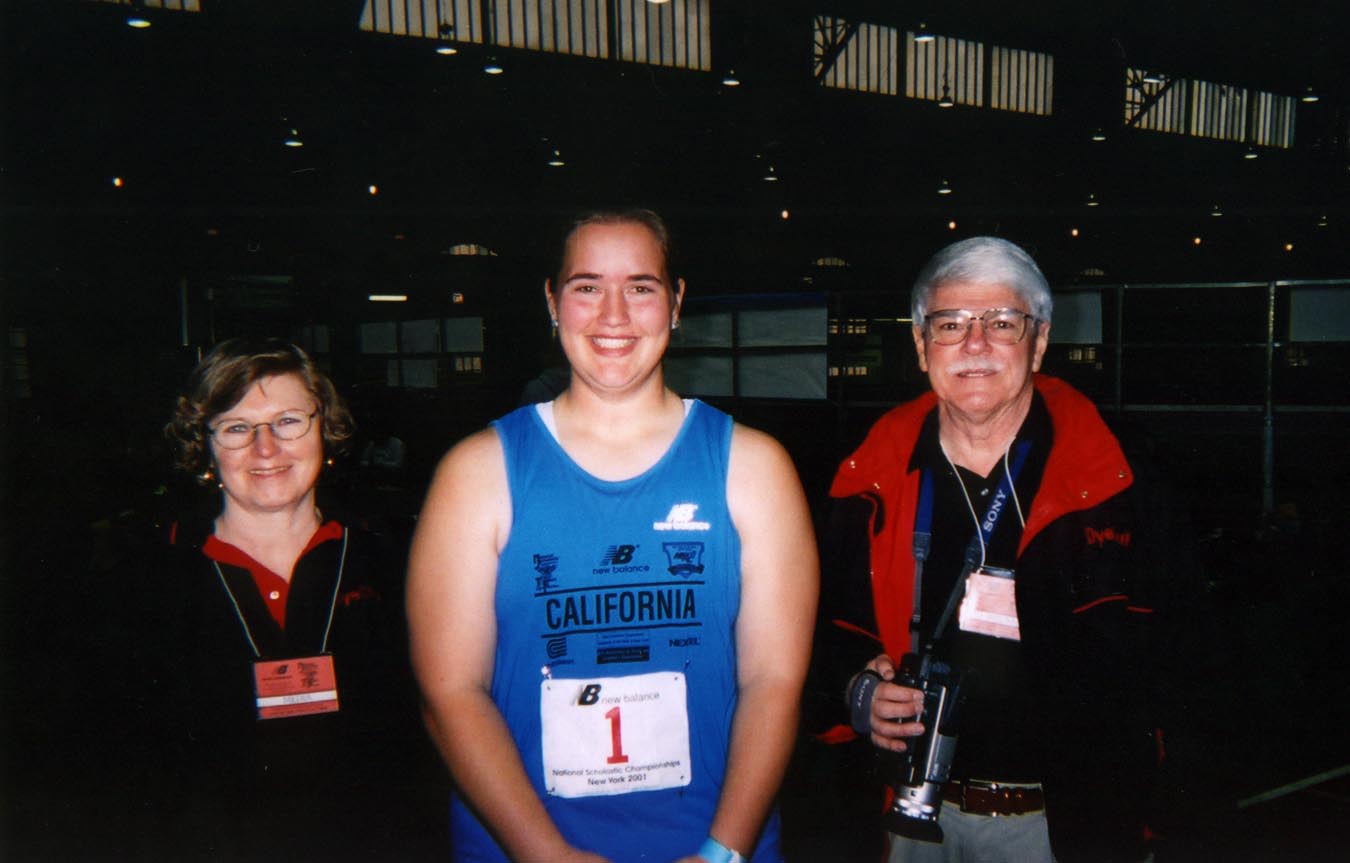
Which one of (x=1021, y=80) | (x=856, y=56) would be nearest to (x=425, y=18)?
(x=856, y=56)

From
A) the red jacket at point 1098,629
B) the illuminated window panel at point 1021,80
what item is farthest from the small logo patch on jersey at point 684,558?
the illuminated window panel at point 1021,80

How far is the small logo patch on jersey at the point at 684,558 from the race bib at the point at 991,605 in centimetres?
62

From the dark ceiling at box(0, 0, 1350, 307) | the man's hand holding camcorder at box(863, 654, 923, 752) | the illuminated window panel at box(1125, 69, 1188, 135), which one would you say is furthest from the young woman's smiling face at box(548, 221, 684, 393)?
the illuminated window panel at box(1125, 69, 1188, 135)

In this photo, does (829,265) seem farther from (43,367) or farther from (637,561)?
(637,561)

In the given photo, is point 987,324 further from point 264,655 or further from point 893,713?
A: point 264,655

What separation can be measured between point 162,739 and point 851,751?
4.51 feet

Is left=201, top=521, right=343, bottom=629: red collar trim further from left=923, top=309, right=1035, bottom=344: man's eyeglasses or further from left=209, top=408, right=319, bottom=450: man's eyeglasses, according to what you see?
left=923, top=309, right=1035, bottom=344: man's eyeglasses

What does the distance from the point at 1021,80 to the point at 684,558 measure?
17423 mm

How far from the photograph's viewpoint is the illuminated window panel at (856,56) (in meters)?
13.9

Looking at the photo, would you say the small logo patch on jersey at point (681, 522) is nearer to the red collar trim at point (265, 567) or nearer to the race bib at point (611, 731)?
the race bib at point (611, 731)

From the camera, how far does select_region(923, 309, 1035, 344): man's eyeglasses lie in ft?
Result: 5.86

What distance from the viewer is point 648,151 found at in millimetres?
14445

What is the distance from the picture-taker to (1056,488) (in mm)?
1696

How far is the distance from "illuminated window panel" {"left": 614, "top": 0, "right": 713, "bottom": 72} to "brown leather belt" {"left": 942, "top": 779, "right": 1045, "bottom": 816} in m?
12.5
